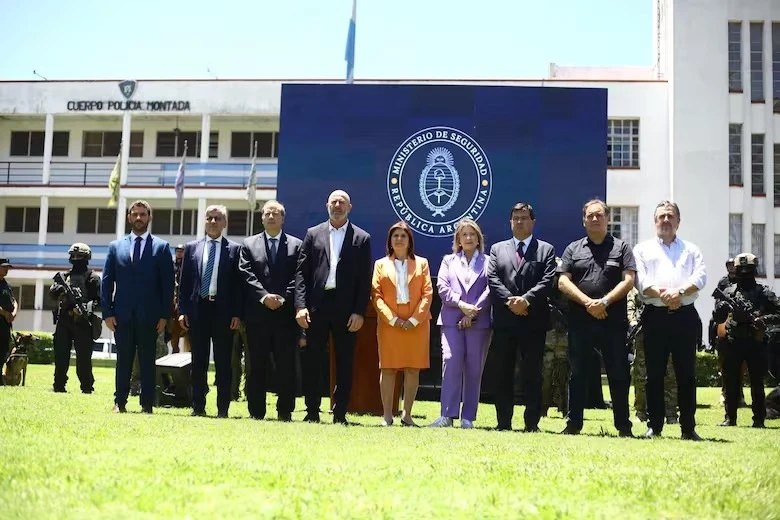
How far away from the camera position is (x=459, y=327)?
8.89 metres

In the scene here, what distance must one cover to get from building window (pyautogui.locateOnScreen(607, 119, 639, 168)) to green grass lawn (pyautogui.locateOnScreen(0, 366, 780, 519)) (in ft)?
85.6

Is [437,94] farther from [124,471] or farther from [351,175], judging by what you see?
[124,471]

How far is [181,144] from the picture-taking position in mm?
39188

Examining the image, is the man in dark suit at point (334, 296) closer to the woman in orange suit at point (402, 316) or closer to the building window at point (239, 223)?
the woman in orange suit at point (402, 316)

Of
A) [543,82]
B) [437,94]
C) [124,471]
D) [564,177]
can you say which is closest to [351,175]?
[437,94]

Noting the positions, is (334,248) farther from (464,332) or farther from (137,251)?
(137,251)

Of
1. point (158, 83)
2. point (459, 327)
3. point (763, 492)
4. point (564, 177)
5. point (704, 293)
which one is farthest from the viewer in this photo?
point (158, 83)

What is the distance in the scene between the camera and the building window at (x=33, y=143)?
1586 inches

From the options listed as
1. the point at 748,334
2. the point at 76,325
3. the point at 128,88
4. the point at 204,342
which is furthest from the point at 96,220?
the point at 748,334

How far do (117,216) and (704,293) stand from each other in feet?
79.7

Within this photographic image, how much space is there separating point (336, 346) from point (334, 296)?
0.51 metres

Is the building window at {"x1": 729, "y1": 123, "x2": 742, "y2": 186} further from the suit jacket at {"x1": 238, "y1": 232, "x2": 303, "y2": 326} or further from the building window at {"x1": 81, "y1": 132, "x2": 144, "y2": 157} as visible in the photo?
the suit jacket at {"x1": 238, "y1": 232, "x2": 303, "y2": 326}

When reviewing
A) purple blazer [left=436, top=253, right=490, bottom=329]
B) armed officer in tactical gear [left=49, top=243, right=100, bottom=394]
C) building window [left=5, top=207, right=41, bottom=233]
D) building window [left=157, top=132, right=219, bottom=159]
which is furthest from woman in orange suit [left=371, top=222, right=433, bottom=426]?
building window [left=5, top=207, right=41, bottom=233]

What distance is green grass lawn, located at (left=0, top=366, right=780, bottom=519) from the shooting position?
384 centimetres
